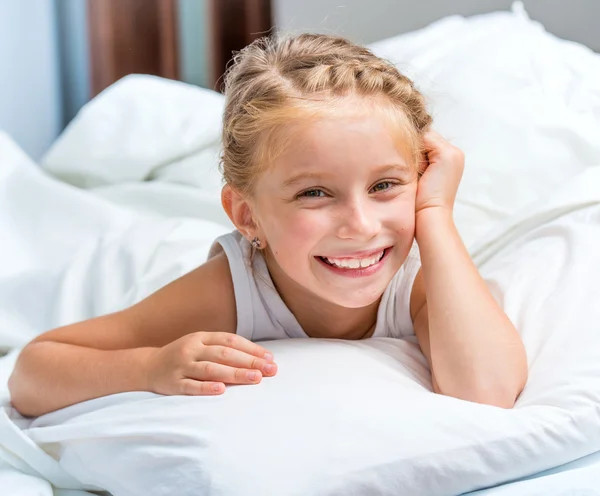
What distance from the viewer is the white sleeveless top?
1092mm

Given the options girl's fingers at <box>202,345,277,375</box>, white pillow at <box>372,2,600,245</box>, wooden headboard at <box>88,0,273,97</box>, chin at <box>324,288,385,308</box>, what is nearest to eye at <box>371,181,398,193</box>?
chin at <box>324,288,385,308</box>

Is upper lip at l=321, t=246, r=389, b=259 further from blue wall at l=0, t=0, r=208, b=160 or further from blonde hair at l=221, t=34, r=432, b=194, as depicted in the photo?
blue wall at l=0, t=0, r=208, b=160

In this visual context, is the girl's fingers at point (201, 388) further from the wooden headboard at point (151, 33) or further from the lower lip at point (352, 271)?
the wooden headboard at point (151, 33)

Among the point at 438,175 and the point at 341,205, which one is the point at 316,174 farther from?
the point at 438,175

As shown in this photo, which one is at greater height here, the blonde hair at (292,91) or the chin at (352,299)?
the blonde hair at (292,91)

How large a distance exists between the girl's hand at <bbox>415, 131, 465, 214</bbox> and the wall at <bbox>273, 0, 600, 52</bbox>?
111 centimetres

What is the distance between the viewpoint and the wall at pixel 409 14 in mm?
2244

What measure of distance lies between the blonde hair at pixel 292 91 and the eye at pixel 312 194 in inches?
2.2

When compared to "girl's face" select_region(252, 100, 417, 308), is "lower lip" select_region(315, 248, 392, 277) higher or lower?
lower

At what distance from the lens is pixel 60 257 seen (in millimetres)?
1591

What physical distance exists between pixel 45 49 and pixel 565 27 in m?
1.74

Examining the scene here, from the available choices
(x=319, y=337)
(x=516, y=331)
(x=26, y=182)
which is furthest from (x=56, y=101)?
(x=516, y=331)

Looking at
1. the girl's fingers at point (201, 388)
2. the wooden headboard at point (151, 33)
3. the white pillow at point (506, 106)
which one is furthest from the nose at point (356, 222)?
the wooden headboard at point (151, 33)

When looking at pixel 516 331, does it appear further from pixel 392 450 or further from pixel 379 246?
pixel 392 450
